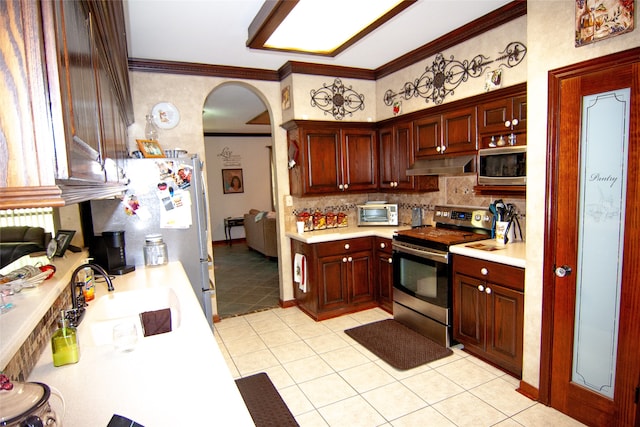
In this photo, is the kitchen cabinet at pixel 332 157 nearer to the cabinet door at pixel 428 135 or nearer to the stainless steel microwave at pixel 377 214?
the stainless steel microwave at pixel 377 214

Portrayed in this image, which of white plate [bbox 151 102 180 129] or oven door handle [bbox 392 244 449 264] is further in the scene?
white plate [bbox 151 102 180 129]

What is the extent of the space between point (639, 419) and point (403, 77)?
329 centimetres

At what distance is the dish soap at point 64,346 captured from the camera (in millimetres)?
1234

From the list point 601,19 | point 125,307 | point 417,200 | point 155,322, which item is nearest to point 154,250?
point 125,307

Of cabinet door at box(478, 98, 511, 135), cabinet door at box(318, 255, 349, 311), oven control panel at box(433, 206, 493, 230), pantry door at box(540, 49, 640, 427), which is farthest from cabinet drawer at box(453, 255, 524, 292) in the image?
cabinet door at box(318, 255, 349, 311)

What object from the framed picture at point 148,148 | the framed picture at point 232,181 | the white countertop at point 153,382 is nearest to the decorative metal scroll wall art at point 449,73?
the framed picture at point 148,148

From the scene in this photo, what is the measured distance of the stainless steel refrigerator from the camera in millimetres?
2699

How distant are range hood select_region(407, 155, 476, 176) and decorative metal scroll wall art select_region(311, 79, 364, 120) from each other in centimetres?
104

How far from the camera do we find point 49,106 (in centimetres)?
51

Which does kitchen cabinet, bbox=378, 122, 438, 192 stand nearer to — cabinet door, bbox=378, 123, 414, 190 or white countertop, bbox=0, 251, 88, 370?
cabinet door, bbox=378, 123, 414, 190

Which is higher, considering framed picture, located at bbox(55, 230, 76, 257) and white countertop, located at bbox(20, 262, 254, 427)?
framed picture, located at bbox(55, 230, 76, 257)

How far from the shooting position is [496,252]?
8.64 ft

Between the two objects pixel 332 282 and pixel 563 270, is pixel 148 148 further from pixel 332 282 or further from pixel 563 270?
pixel 563 270

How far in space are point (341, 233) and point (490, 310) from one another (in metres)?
1.65
